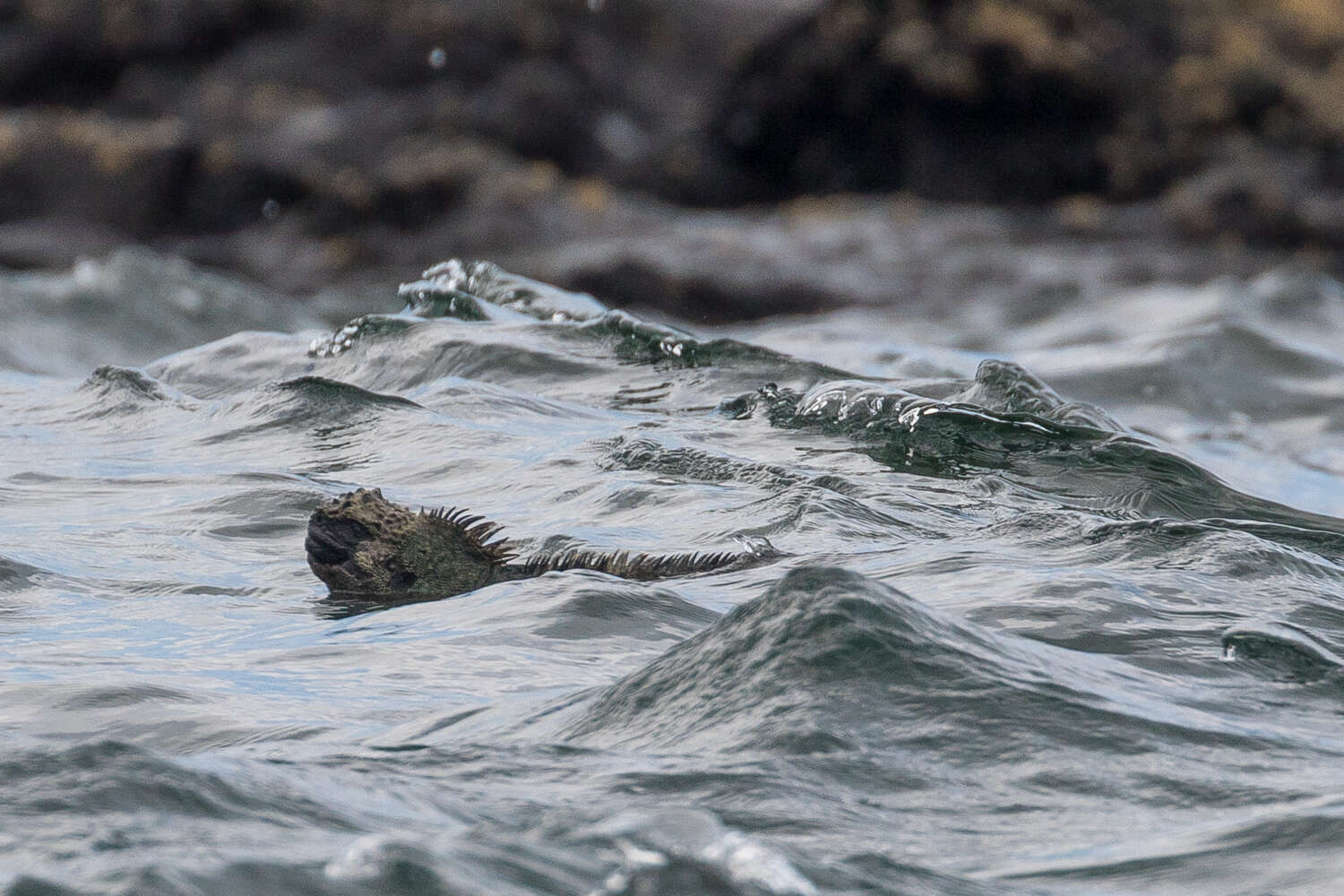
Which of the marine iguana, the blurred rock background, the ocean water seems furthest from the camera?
the blurred rock background

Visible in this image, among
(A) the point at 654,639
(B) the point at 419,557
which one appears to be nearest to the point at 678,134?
(B) the point at 419,557

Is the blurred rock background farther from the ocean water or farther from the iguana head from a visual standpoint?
the iguana head

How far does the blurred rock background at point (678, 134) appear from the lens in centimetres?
1645

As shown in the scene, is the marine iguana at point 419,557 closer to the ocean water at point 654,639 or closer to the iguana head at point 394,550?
the iguana head at point 394,550

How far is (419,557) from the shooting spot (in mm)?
5031

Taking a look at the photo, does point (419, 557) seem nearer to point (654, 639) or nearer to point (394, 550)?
point (394, 550)

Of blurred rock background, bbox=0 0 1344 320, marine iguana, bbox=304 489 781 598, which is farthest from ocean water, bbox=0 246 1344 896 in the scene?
blurred rock background, bbox=0 0 1344 320

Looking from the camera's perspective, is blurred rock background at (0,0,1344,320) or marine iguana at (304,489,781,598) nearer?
marine iguana at (304,489,781,598)

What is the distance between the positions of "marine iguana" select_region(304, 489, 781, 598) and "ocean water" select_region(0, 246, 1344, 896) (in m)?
0.12

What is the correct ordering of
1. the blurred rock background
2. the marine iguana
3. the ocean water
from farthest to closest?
1. the blurred rock background
2. the marine iguana
3. the ocean water

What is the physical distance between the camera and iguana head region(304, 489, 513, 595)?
16.1ft

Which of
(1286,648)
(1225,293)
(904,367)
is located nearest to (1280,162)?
(1225,293)

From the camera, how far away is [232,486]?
6246 millimetres

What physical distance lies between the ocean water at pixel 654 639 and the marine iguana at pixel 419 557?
0.38 ft
